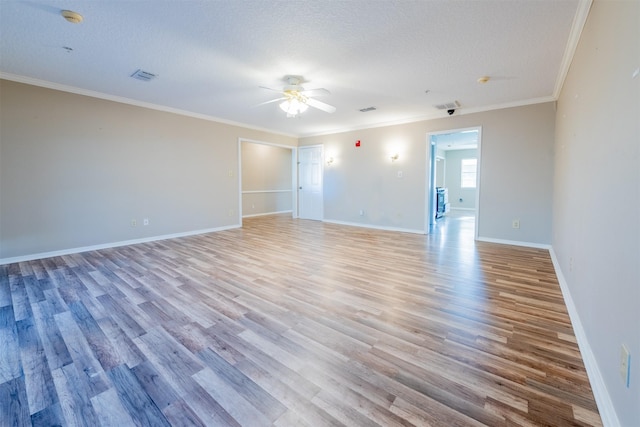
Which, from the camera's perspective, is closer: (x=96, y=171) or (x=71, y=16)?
(x=71, y=16)

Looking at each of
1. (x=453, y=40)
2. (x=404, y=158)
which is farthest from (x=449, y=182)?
(x=453, y=40)

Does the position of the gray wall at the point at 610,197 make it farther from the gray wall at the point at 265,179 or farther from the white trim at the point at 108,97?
the gray wall at the point at 265,179

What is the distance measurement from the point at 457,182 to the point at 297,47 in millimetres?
9831

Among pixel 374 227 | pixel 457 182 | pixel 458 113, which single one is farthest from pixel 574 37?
pixel 457 182

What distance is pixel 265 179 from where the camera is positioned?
9227 mm

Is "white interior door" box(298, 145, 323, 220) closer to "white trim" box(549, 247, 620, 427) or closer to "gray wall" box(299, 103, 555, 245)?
"gray wall" box(299, 103, 555, 245)

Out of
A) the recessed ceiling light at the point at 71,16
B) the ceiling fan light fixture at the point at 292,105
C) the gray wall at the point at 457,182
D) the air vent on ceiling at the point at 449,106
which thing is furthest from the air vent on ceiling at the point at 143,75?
the gray wall at the point at 457,182

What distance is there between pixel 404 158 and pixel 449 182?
5.94 meters


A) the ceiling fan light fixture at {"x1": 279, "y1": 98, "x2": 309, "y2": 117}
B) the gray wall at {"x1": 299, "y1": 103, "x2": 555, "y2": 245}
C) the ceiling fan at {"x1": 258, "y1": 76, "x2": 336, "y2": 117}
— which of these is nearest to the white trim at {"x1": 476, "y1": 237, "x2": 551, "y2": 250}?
the gray wall at {"x1": 299, "y1": 103, "x2": 555, "y2": 245}

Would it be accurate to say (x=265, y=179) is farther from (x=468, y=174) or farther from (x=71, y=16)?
(x=468, y=174)

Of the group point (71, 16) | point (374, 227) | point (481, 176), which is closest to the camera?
point (71, 16)

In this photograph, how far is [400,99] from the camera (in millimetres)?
4504

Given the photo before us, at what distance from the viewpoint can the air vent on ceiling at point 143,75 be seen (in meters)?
3.47

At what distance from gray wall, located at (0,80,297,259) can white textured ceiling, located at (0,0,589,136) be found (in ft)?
1.27
